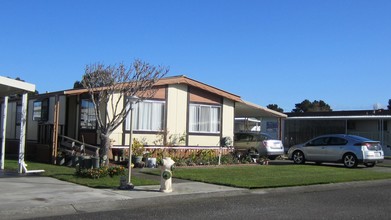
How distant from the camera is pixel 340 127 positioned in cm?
3425

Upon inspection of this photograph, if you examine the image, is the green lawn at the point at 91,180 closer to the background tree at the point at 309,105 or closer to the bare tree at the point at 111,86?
the bare tree at the point at 111,86

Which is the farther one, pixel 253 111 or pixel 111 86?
pixel 253 111

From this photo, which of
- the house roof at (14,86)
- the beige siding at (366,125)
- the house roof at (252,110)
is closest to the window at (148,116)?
the house roof at (252,110)

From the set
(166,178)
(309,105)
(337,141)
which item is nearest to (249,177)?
(166,178)

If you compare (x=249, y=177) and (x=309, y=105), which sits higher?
(x=309, y=105)

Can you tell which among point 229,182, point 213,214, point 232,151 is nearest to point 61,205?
point 213,214

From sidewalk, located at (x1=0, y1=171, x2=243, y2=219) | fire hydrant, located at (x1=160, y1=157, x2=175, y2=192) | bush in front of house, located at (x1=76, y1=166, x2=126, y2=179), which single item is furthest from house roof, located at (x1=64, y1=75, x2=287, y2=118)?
fire hydrant, located at (x1=160, y1=157, x2=175, y2=192)

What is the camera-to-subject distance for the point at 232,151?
22625 millimetres

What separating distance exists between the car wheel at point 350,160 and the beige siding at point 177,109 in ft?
24.2

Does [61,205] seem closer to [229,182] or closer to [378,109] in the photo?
[229,182]

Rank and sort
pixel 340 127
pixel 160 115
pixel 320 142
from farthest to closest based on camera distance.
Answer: pixel 340 127 → pixel 320 142 → pixel 160 115

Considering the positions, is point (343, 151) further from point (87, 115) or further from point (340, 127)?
point (340, 127)

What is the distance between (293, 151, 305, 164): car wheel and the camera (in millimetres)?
22469

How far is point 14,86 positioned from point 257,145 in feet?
43.9
